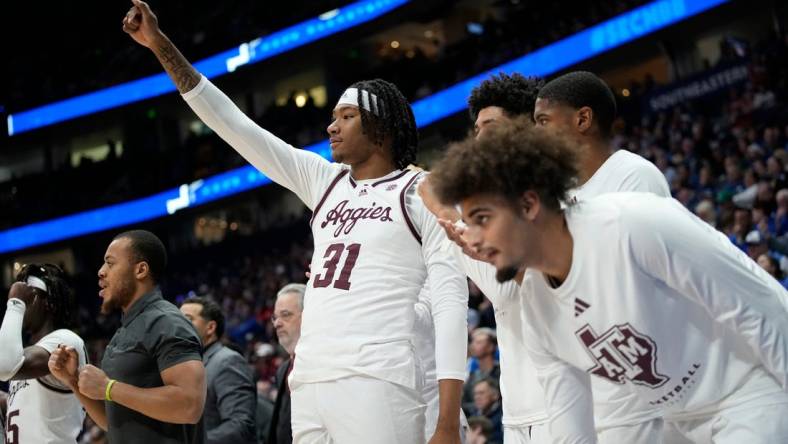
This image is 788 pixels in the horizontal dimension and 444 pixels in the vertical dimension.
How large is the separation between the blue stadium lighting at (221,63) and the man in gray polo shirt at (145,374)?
2018 centimetres

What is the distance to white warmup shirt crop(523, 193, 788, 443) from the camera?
2.42m

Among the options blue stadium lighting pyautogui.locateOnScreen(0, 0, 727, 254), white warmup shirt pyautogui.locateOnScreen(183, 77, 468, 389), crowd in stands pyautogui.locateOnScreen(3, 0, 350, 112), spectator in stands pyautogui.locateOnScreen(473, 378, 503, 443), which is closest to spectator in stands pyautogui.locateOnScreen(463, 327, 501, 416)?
spectator in stands pyautogui.locateOnScreen(473, 378, 503, 443)

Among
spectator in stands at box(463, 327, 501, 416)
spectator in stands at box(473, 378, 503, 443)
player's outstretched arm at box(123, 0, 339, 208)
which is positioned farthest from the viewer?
spectator in stands at box(463, 327, 501, 416)

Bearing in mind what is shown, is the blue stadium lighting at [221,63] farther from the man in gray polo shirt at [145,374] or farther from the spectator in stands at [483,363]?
the man in gray polo shirt at [145,374]

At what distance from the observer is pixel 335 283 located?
351 cm

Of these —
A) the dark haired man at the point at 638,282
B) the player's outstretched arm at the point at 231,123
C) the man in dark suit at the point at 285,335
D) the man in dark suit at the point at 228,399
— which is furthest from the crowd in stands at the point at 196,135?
the dark haired man at the point at 638,282

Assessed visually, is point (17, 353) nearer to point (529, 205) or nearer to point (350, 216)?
point (350, 216)

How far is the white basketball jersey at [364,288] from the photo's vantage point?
11.0 feet

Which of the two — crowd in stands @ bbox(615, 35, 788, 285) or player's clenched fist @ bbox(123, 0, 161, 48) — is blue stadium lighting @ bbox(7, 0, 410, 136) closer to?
crowd in stands @ bbox(615, 35, 788, 285)

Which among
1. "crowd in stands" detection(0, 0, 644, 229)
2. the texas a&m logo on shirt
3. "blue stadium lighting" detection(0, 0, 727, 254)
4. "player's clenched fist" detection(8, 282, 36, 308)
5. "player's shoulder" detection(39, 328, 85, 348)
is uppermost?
"crowd in stands" detection(0, 0, 644, 229)

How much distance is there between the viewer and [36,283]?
4.78 meters

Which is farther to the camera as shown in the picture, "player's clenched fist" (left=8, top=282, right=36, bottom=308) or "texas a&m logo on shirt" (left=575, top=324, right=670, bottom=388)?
"player's clenched fist" (left=8, top=282, right=36, bottom=308)

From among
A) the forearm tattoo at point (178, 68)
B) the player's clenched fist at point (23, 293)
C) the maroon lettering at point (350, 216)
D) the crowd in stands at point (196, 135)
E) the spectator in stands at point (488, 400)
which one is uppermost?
the crowd in stands at point (196, 135)

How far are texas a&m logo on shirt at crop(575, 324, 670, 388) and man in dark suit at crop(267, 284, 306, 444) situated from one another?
10.1 feet
